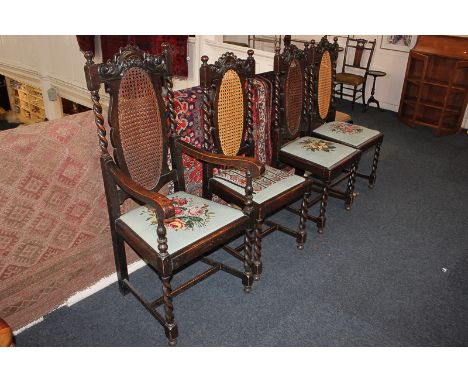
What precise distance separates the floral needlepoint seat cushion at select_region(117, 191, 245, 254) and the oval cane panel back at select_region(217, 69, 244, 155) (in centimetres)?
50

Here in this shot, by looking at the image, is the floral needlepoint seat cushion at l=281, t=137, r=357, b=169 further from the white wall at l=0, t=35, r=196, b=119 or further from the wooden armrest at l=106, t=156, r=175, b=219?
the white wall at l=0, t=35, r=196, b=119

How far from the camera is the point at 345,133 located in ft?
11.4

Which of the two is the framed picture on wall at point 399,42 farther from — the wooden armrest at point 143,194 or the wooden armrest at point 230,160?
the wooden armrest at point 143,194

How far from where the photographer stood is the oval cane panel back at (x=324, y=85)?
3.36 metres

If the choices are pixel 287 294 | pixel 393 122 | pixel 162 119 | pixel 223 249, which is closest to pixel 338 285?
pixel 287 294

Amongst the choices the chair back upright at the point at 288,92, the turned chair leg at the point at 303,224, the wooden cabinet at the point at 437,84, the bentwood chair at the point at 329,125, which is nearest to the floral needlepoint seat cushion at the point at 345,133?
the bentwood chair at the point at 329,125

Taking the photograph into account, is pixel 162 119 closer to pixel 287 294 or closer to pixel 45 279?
pixel 45 279

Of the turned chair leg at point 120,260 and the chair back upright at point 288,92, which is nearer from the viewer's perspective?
the turned chair leg at point 120,260

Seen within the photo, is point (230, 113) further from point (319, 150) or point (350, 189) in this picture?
point (350, 189)

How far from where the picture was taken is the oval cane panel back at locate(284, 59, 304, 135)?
301 centimetres

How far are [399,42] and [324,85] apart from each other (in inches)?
131

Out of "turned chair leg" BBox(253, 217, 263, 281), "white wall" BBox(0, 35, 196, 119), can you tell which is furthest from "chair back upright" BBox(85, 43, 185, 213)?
"white wall" BBox(0, 35, 196, 119)

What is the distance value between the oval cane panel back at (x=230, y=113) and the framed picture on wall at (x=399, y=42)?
173 inches

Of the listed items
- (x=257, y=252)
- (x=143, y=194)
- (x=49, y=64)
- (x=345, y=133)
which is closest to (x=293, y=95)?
(x=345, y=133)
